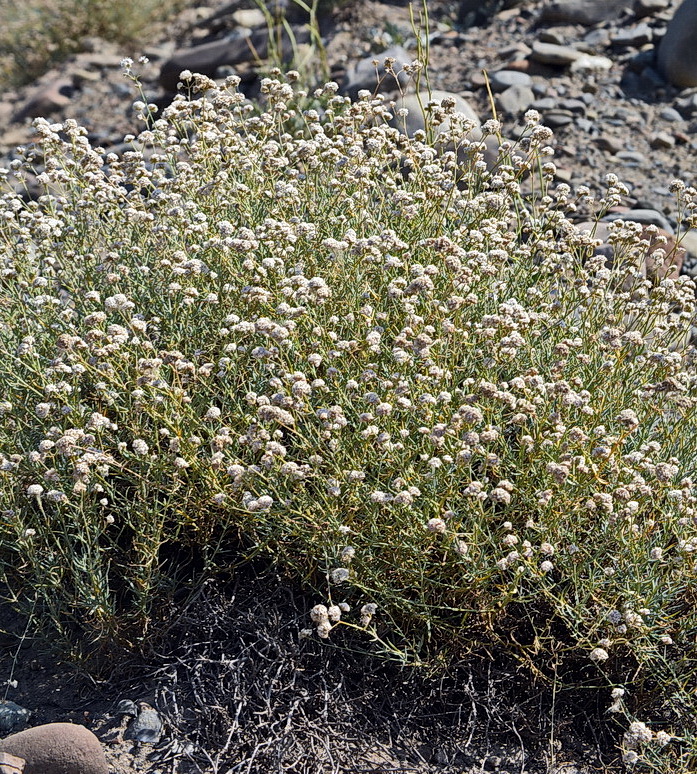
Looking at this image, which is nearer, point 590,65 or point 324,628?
point 324,628

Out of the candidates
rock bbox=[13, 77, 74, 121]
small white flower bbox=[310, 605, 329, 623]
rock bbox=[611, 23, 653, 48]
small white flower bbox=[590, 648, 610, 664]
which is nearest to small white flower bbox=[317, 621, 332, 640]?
small white flower bbox=[310, 605, 329, 623]

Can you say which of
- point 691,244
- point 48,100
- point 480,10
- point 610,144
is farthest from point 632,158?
Answer: point 48,100

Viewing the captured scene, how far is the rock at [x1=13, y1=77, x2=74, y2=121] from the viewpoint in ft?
32.2

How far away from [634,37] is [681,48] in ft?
2.33

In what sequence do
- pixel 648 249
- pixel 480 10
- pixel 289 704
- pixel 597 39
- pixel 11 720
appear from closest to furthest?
pixel 289 704, pixel 11 720, pixel 648 249, pixel 597 39, pixel 480 10

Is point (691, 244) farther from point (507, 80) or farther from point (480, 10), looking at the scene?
point (480, 10)

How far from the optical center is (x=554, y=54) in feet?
24.1

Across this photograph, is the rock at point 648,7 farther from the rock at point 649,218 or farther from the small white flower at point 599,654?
the small white flower at point 599,654

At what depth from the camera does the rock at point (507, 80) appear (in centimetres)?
713

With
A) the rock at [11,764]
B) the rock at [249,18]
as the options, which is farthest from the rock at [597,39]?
the rock at [11,764]

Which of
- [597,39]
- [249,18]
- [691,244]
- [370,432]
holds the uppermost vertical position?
[370,432]

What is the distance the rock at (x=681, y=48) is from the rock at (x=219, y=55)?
11.9ft

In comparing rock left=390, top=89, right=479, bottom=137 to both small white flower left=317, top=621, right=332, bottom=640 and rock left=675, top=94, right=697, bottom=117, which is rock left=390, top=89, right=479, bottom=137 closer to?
rock left=675, top=94, right=697, bottom=117

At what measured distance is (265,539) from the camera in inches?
124
